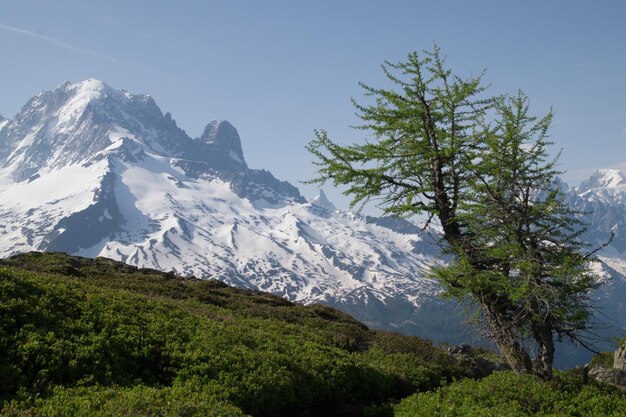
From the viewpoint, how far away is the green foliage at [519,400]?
1288 centimetres

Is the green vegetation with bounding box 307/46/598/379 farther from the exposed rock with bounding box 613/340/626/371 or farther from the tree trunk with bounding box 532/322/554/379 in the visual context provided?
the exposed rock with bounding box 613/340/626/371

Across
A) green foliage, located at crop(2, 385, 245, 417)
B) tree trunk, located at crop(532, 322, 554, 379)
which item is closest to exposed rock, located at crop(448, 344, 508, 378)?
tree trunk, located at crop(532, 322, 554, 379)

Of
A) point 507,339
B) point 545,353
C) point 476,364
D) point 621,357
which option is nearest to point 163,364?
point 545,353

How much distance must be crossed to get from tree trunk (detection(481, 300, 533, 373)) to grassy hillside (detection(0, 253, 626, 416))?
1.88 metres

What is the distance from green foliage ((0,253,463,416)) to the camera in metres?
11.0

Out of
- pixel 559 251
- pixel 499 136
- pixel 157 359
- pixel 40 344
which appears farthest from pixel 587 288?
pixel 40 344

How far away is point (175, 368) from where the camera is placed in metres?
13.9

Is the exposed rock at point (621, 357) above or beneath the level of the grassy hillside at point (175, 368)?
beneath

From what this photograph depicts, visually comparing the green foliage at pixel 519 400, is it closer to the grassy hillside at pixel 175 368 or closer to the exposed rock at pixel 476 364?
the grassy hillside at pixel 175 368

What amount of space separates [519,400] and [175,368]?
10031 mm

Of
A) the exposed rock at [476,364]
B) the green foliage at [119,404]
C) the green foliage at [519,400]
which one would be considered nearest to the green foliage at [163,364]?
the green foliage at [119,404]

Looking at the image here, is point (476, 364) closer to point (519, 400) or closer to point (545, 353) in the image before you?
point (545, 353)

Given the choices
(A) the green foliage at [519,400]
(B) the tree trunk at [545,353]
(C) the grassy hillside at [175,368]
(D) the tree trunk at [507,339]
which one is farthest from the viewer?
(D) the tree trunk at [507,339]

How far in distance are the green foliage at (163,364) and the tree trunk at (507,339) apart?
138 inches
